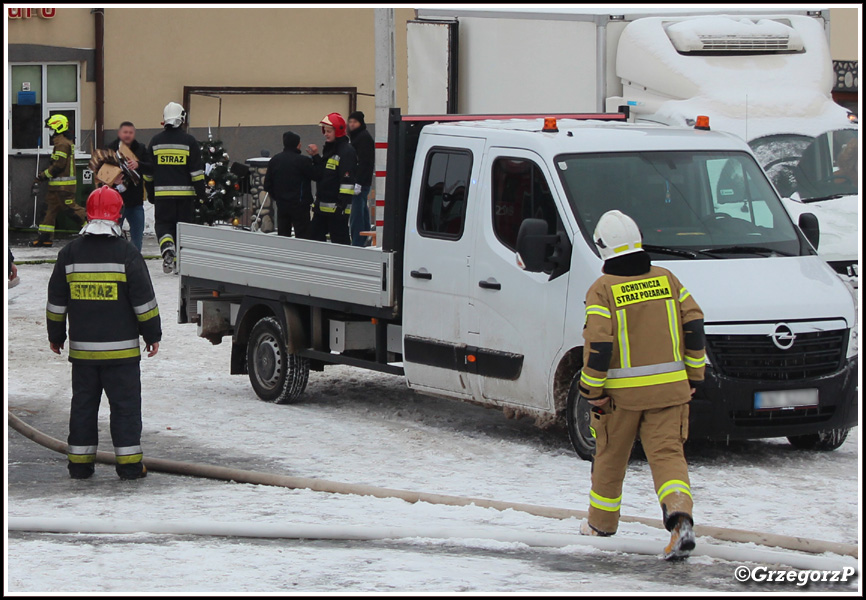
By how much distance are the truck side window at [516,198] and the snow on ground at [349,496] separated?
1.46m

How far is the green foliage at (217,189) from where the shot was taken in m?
21.1

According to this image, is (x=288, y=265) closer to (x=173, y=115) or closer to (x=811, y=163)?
(x=811, y=163)

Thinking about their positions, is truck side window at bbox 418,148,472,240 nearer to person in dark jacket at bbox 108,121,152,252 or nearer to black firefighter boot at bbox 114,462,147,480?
black firefighter boot at bbox 114,462,147,480

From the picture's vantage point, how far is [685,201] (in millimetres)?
9375

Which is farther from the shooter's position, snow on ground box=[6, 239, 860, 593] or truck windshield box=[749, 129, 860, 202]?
truck windshield box=[749, 129, 860, 202]

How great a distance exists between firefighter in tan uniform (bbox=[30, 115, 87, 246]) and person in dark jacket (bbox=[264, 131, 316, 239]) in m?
5.04

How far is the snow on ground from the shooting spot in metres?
6.15

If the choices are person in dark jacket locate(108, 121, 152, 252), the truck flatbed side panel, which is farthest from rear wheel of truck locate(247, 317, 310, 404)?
person in dark jacket locate(108, 121, 152, 252)

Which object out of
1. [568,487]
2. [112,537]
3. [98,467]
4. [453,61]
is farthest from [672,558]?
[453,61]

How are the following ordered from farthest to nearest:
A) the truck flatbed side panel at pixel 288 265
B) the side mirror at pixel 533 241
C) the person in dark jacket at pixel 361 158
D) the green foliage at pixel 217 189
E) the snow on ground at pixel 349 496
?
the green foliage at pixel 217 189
the person in dark jacket at pixel 361 158
the truck flatbed side panel at pixel 288 265
the side mirror at pixel 533 241
the snow on ground at pixel 349 496

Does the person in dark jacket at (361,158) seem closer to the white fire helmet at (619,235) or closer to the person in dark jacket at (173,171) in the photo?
the person in dark jacket at (173,171)

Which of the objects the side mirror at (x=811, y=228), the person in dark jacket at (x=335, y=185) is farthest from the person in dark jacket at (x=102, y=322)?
the person in dark jacket at (x=335, y=185)

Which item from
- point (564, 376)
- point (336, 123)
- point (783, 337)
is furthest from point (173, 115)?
point (783, 337)

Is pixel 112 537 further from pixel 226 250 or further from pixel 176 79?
pixel 176 79
